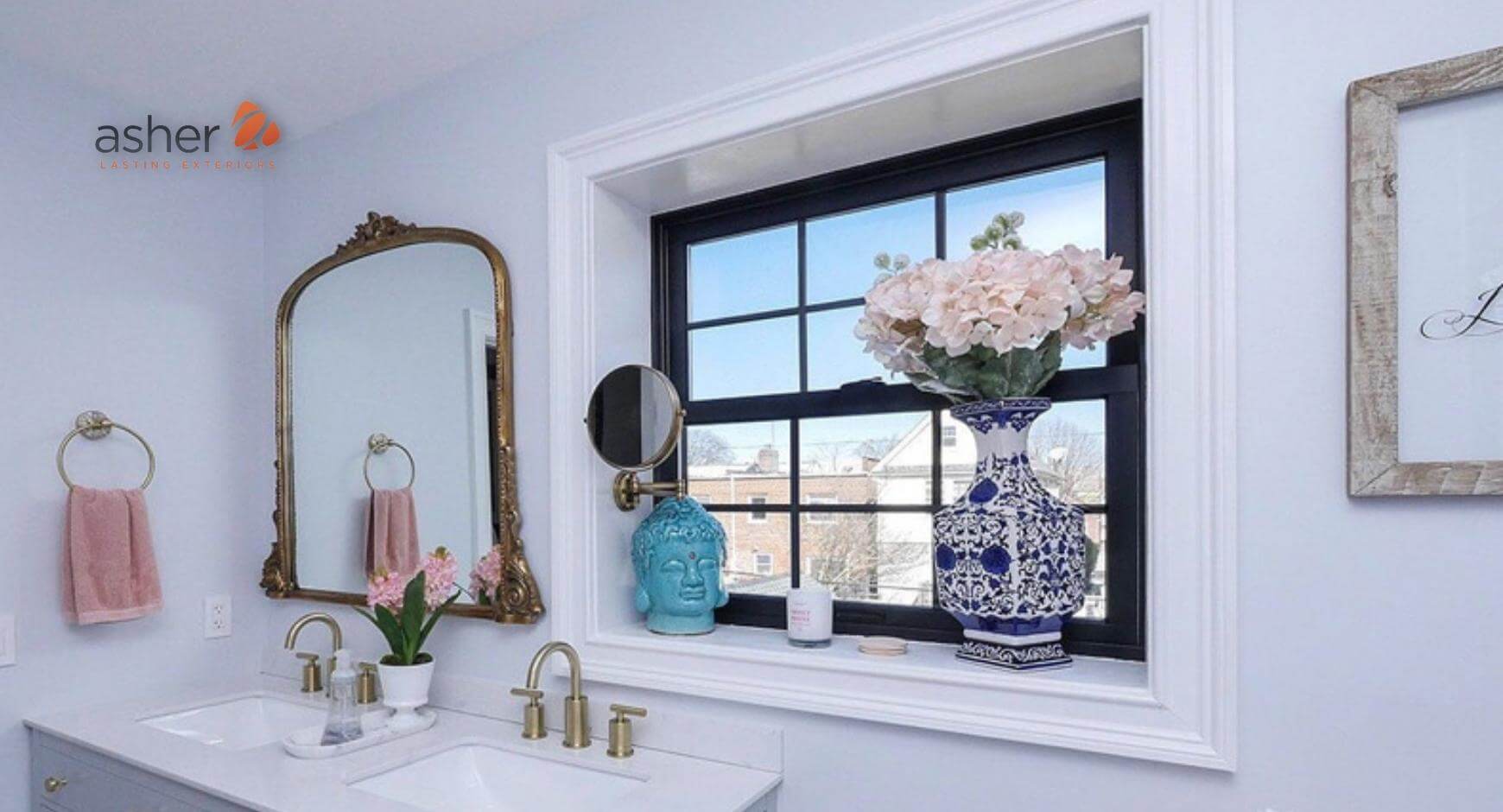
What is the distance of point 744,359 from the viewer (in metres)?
1.79

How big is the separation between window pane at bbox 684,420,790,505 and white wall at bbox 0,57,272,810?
1.21 m

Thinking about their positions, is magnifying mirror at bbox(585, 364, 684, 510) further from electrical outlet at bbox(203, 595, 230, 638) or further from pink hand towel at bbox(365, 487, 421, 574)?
electrical outlet at bbox(203, 595, 230, 638)

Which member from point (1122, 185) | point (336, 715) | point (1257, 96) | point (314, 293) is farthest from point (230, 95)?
point (1257, 96)

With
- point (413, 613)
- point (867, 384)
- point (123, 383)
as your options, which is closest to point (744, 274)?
point (867, 384)

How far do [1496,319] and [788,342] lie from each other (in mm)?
1099

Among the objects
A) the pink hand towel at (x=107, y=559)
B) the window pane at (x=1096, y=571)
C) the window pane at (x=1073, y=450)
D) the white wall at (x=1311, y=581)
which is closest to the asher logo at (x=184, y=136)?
the pink hand towel at (x=107, y=559)

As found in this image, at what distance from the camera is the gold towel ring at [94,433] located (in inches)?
73.7

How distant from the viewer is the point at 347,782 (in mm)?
1396

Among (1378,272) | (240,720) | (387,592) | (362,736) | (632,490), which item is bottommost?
(240,720)

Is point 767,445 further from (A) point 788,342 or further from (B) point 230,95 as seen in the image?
(B) point 230,95

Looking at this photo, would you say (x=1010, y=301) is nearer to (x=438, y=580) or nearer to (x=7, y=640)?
(x=438, y=580)

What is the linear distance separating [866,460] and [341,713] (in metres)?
1.09

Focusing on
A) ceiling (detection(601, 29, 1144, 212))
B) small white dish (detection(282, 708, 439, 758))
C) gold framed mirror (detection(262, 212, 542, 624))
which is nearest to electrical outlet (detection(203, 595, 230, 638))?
Result: gold framed mirror (detection(262, 212, 542, 624))

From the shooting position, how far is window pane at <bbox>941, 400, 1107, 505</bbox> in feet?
4.65
